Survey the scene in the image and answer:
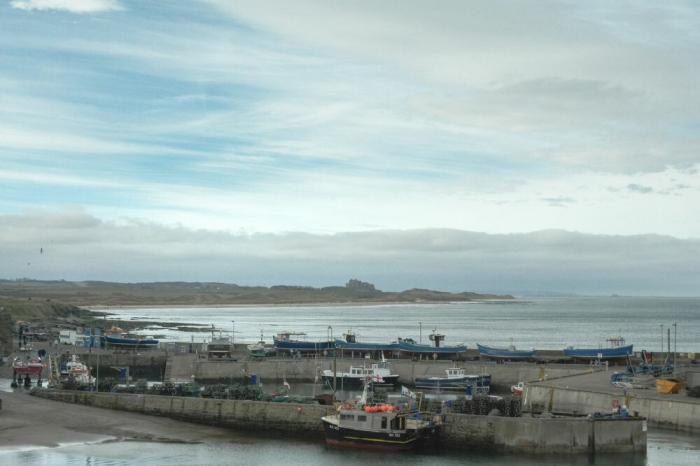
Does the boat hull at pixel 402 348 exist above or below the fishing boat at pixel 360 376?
above

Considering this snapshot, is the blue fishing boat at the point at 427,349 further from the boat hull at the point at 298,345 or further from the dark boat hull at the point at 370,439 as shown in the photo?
the dark boat hull at the point at 370,439

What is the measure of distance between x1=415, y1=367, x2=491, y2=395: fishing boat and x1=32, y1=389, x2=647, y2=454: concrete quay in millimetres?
20104

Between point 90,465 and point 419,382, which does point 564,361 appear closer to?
point 419,382

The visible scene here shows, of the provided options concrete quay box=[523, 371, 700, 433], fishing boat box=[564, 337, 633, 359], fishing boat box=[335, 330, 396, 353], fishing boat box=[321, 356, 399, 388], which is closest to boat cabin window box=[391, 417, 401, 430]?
concrete quay box=[523, 371, 700, 433]

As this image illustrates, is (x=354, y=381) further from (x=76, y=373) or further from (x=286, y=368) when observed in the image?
(x=76, y=373)

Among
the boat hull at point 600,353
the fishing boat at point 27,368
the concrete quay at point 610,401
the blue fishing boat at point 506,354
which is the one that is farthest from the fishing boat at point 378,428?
the blue fishing boat at point 506,354

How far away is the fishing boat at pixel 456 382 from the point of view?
65.9 metres

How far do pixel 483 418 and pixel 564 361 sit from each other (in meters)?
33.9

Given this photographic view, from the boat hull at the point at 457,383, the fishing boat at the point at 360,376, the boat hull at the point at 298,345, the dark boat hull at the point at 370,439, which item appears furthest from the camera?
the boat hull at the point at 298,345

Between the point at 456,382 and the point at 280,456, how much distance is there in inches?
1044

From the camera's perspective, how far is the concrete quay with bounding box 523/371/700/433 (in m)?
46.6

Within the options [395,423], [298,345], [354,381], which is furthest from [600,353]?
[395,423]

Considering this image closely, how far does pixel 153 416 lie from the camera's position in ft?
172

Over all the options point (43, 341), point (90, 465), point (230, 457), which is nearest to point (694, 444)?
point (230, 457)
